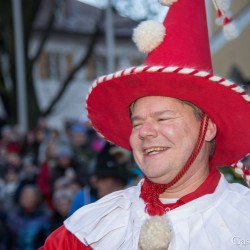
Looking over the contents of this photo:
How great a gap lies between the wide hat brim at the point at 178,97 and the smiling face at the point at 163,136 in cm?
6

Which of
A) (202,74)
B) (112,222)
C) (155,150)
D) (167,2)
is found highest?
(167,2)

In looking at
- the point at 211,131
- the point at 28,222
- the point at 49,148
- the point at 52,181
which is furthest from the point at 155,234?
the point at 49,148

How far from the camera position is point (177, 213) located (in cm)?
283

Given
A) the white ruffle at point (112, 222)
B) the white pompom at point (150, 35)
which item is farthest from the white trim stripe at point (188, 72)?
the white ruffle at point (112, 222)

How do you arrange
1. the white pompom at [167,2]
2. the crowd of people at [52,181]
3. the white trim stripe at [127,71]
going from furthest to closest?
the crowd of people at [52,181]
the white pompom at [167,2]
the white trim stripe at [127,71]

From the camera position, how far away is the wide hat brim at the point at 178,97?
2.78 metres

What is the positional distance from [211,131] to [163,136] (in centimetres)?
31

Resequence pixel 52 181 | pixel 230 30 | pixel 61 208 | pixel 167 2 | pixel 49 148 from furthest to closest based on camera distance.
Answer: pixel 49 148, pixel 52 181, pixel 61 208, pixel 230 30, pixel 167 2

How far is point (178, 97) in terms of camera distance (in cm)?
286

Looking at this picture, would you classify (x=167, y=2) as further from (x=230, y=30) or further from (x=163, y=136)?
(x=163, y=136)

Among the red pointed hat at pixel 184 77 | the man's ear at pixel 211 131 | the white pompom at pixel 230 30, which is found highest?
the white pompom at pixel 230 30

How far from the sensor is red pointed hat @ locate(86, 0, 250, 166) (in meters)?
2.78

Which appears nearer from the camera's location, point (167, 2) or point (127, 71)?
Answer: point (127, 71)

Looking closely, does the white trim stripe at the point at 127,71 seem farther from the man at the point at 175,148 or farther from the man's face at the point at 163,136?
the man's face at the point at 163,136
